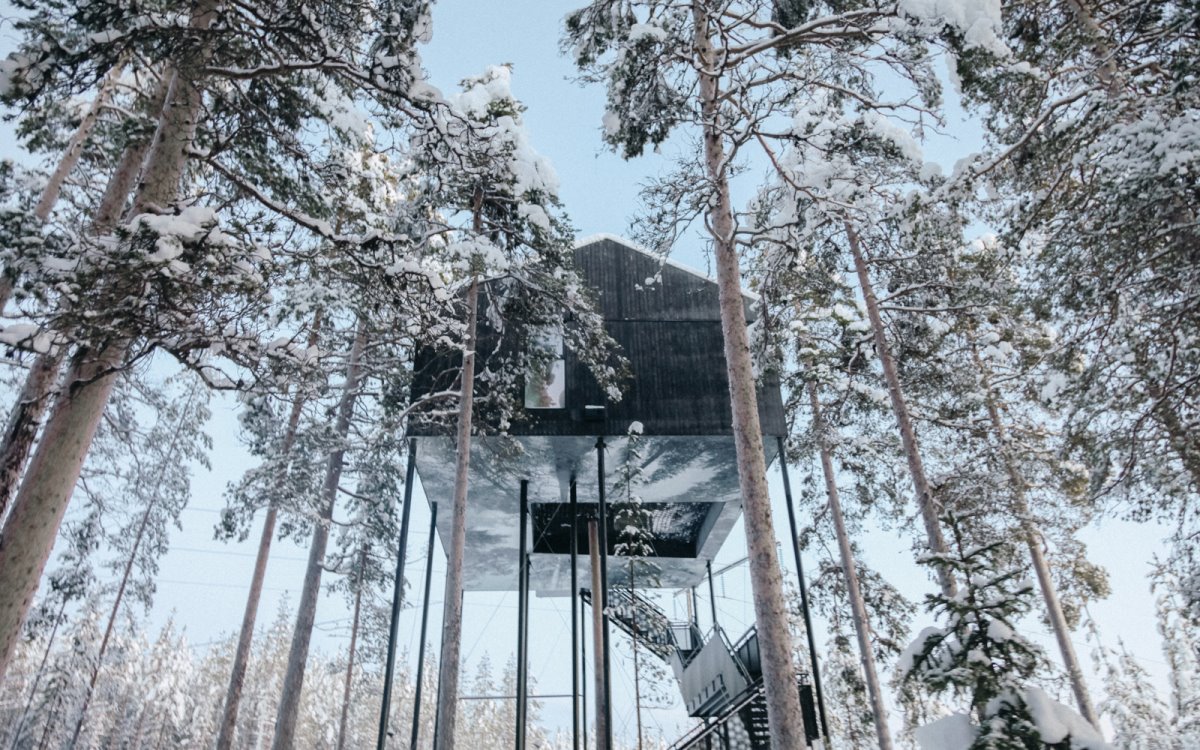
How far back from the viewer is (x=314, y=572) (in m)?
14.8

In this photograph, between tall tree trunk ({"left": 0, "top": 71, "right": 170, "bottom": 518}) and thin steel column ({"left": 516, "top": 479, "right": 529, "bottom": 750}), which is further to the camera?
thin steel column ({"left": 516, "top": 479, "right": 529, "bottom": 750})

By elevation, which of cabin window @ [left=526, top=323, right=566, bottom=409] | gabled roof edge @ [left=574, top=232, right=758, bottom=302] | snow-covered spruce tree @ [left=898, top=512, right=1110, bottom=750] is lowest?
snow-covered spruce tree @ [left=898, top=512, right=1110, bottom=750]

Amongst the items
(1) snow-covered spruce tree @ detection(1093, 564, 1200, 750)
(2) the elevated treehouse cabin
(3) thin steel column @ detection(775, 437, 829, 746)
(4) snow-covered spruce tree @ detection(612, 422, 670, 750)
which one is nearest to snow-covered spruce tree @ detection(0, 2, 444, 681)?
(2) the elevated treehouse cabin

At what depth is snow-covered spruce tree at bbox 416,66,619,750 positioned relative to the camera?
991cm

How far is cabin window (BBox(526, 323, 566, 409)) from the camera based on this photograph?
12422 mm

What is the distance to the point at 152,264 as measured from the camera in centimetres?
455

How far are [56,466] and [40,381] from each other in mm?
1851

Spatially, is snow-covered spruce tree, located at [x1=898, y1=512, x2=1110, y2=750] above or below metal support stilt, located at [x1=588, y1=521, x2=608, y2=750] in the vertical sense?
below

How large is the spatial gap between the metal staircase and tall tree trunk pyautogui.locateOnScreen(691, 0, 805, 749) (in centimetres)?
441

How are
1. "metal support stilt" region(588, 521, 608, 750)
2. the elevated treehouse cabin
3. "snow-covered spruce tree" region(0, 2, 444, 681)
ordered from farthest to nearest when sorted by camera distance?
1. "metal support stilt" region(588, 521, 608, 750)
2. the elevated treehouse cabin
3. "snow-covered spruce tree" region(0, 2, 444, 681)

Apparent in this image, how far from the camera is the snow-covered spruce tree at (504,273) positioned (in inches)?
390

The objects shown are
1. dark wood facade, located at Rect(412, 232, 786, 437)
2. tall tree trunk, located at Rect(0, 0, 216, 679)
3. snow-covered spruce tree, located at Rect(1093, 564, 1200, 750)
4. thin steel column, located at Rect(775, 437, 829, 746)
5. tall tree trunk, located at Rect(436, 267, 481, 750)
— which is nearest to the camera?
tall tree trunk, located at Rect(0, 0, 216, 679)

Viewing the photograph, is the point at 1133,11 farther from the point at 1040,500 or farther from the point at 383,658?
the point at 383,658

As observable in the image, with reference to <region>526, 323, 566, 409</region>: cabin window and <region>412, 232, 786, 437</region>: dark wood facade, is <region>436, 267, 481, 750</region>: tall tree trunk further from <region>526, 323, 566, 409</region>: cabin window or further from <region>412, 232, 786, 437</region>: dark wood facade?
<region>526, 323, 566, 409</region>: cabin window
